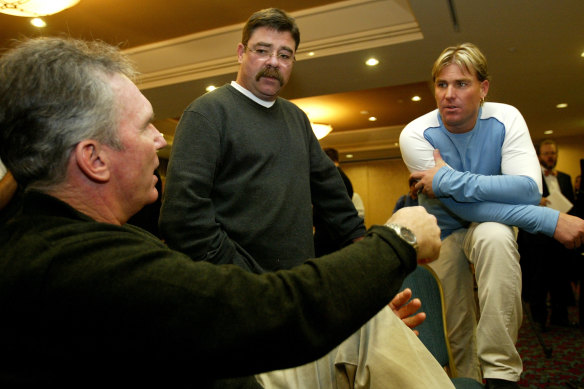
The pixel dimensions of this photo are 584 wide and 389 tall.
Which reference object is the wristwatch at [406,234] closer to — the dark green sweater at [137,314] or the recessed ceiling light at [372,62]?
the dark green sweater at [137,314]

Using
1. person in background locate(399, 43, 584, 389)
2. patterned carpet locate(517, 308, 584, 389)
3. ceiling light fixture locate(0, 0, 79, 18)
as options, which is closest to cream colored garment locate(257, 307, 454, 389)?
person in background locate(399, 43, 584, 389)

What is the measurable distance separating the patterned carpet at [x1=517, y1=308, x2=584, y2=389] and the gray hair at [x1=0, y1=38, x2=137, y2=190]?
7.86 feet

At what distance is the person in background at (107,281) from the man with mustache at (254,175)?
2.06 ft

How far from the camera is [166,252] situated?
0.61 metres

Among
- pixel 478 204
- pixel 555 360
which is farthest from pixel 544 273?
pixel 478 204

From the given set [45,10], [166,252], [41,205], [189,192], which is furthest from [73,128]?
[45,10]

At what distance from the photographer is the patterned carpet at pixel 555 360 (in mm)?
2246

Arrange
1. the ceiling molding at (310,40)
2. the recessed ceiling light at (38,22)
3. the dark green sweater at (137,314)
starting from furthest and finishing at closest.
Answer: the recessed ceiling light at (38,22), the ceiling molding at (310,40), the dark green sweater at (137,314)

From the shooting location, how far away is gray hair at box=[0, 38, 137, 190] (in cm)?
67

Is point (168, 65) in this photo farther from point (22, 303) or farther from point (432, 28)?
point (22, 303)

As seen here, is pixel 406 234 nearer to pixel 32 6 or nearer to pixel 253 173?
pixel 253 173

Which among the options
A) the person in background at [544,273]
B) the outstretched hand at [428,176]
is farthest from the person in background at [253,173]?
the person in background at [544,273]

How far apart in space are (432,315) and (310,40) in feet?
12.2

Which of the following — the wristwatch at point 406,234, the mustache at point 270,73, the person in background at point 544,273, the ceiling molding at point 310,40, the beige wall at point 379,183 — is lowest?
the person in background at point 544,273
